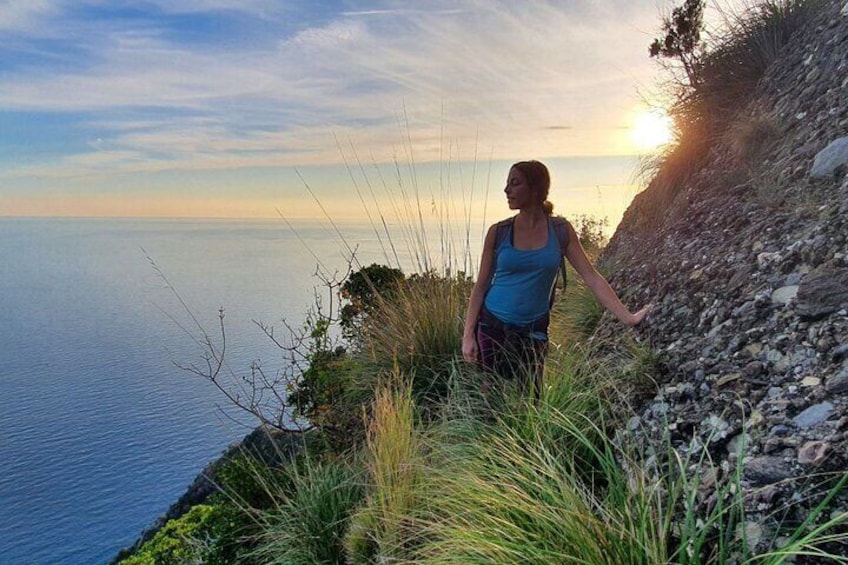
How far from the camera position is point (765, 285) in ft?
11.0

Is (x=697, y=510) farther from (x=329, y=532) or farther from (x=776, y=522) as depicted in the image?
(x=329, y=532)

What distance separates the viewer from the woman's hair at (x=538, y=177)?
3480 mm

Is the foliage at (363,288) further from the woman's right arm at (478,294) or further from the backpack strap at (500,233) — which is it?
the backpack strap at (500,233)

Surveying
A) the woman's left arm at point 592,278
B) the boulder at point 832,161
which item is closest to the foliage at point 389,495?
the woman's left arm at point 592,278

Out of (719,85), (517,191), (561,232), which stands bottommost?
(561,232)

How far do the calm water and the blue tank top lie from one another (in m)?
2.31

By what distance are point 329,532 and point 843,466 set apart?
244 cm

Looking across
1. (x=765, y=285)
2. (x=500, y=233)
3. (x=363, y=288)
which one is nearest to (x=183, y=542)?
(x=363, y=288)

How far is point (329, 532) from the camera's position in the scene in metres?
3.30

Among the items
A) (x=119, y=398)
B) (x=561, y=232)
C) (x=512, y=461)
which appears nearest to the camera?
(x=512, y=461)

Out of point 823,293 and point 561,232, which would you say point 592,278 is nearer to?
point 561,232

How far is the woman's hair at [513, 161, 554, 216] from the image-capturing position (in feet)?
11.4

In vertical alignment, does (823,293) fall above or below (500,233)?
below

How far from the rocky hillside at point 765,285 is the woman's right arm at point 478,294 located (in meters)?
1.06
